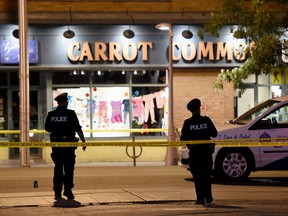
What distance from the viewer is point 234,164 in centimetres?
1620

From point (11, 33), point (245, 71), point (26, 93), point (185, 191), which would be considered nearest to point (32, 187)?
point (185, 191)

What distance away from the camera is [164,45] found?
80.5 ft

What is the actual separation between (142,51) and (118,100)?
1.68m

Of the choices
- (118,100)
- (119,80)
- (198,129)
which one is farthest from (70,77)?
(198,129)

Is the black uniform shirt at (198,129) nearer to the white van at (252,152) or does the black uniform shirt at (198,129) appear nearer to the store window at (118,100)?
the white van at (252,152)

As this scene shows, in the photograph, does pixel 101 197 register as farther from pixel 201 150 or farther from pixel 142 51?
pixel 142 51

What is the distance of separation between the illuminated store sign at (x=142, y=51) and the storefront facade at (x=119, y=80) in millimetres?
30

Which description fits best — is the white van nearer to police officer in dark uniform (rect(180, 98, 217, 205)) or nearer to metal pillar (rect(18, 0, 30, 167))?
police officer in dark uniform (rect(180, 98, 217, 205))

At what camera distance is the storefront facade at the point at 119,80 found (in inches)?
955

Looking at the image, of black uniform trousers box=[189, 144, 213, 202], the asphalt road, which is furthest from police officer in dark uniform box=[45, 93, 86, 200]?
black uniform trousers box=[189, 144, 213, 202]

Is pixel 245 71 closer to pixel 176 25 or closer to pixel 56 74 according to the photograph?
pixel 176 25

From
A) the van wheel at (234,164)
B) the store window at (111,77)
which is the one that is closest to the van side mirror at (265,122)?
the van wheel at (234,164)

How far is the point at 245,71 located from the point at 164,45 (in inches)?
154

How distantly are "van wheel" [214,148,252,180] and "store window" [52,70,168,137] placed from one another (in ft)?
28.3
